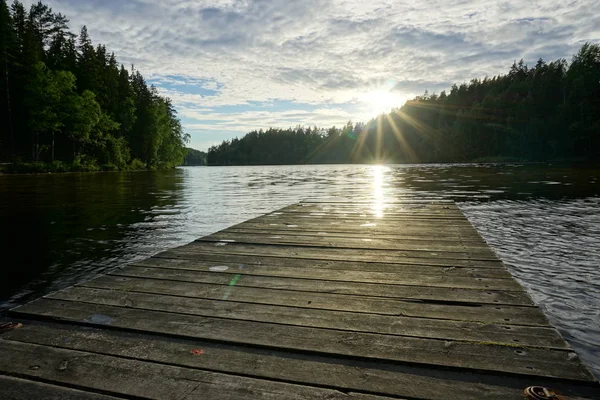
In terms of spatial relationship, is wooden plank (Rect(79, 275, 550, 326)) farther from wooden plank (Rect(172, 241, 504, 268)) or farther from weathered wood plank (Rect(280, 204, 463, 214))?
weathered wood plank (Rect(280, 204, 463, 214))

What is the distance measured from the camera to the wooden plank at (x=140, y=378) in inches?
78.7

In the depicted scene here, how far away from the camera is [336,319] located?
292cm

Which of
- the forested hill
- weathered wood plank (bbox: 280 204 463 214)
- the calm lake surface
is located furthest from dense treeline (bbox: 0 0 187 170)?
the forested hill

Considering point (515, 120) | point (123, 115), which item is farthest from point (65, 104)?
point (515, 120)

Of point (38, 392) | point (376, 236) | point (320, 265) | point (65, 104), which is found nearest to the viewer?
point (38, 392)

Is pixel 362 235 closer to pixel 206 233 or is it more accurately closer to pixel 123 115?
pixel 206 233

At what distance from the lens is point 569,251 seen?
685cm

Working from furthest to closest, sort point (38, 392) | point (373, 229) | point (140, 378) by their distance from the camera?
point (373, 229) → point (140, 378) → point (38, 392)

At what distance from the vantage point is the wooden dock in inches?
81.4

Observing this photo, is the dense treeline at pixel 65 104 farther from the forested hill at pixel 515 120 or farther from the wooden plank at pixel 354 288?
the forested hill at pixel 515 120

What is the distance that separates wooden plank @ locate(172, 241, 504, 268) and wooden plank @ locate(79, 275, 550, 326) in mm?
1428

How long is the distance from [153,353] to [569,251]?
7353mm

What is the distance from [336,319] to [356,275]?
127 centimetres

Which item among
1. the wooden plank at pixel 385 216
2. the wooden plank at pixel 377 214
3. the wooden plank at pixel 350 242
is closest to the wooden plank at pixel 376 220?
the wooden plank at pixel 385 216
